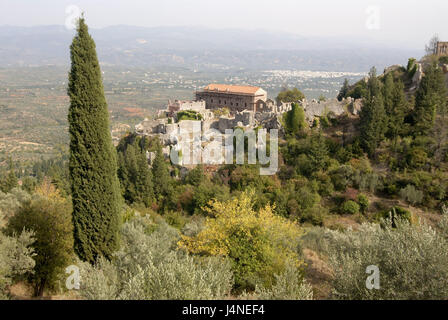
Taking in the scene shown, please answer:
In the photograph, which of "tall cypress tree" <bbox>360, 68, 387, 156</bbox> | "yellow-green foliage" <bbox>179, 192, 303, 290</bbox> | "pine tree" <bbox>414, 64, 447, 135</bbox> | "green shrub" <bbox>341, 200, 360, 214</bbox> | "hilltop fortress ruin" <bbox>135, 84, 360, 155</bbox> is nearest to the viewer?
"yellow-green foliage" <bbox>179, 192, 303, 290</bbox>

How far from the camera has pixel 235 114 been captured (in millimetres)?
37812

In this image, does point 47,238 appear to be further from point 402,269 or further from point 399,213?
point 399,213

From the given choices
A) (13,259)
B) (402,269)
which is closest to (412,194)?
(402,269)

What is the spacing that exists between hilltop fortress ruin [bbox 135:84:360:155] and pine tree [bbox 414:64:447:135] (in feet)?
20.9

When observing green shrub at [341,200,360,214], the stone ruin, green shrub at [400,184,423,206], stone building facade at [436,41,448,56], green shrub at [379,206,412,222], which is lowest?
green shrub at [341,200,360,214]

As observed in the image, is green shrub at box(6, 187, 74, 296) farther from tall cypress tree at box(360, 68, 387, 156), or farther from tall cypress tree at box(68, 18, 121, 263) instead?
tall cypress tree at box(360, 68, 387, 156)

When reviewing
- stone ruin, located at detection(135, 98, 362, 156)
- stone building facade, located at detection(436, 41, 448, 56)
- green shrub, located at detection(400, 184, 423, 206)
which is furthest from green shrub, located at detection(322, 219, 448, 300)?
stone building facade, located at detection(436, 41, 448, 56)

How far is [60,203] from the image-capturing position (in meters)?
14.2

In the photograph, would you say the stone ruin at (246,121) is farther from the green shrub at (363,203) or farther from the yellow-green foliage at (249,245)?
the yellow-green foliage at (249,245)

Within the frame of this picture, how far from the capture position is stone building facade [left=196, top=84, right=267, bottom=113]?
48.0m

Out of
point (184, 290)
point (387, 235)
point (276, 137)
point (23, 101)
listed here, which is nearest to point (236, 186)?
point (276, 137)

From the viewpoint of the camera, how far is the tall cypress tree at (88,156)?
466 inches

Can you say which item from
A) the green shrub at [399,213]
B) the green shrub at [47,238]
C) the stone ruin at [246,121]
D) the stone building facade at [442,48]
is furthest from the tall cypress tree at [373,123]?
the green shrub at [47,238]
